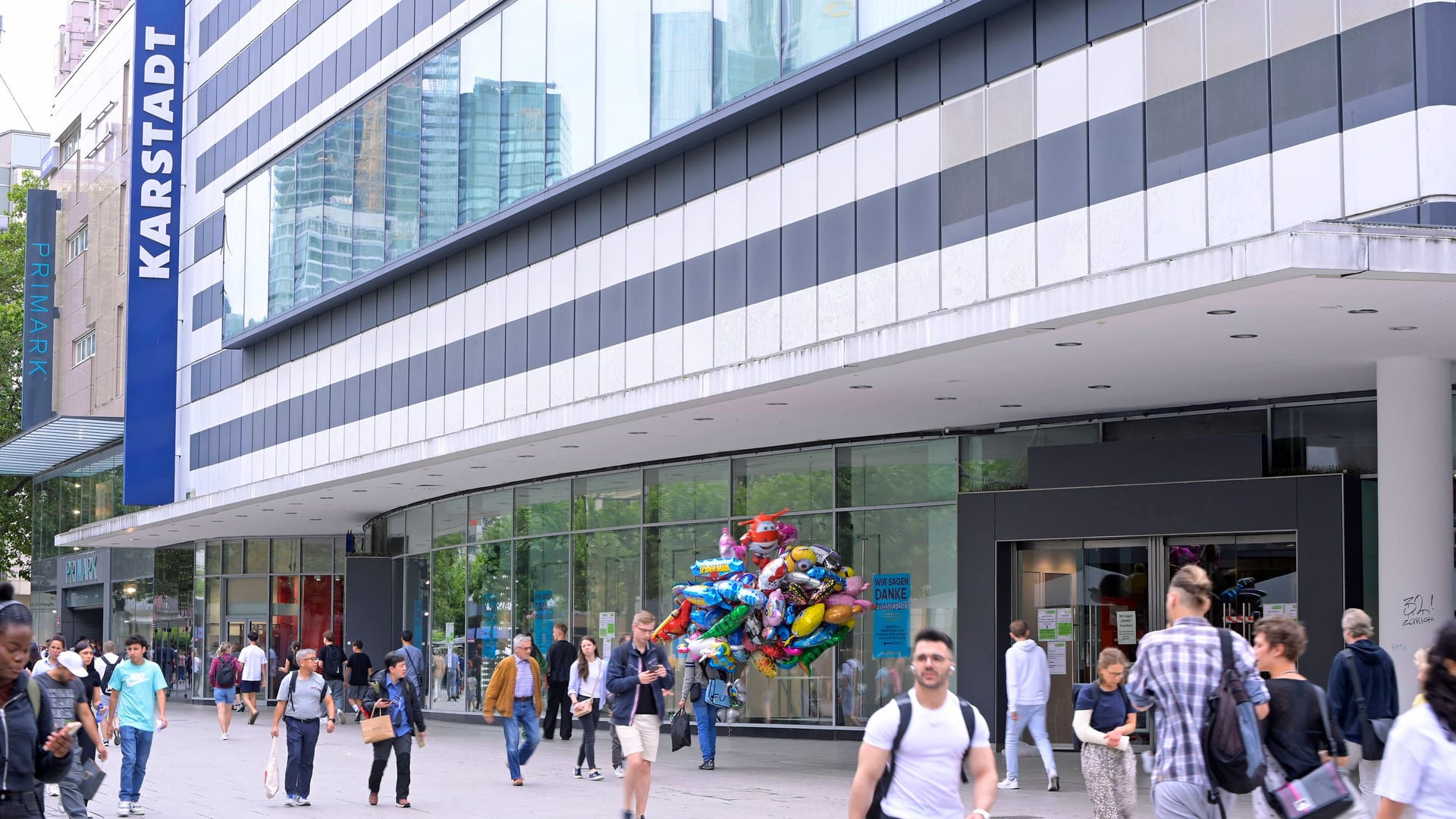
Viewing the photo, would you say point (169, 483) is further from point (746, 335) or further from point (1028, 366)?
point (1028, 366)

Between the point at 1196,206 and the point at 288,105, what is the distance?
27942 mm

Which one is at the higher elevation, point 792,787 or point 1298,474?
point 1298,474

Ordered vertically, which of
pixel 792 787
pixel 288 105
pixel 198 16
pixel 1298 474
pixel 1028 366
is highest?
pixel 198 16

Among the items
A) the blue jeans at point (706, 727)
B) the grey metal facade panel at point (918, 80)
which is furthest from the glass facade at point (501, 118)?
the blue jeans at point (706, 727)

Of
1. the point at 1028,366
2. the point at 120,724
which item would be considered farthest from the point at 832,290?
the point at 120,724

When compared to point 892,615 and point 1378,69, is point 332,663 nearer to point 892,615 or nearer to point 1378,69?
point 892,615

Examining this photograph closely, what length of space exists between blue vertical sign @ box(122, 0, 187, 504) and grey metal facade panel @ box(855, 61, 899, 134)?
96.6 feet

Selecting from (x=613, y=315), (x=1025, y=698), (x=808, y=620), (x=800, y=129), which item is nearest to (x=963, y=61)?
(x=800, y=129)

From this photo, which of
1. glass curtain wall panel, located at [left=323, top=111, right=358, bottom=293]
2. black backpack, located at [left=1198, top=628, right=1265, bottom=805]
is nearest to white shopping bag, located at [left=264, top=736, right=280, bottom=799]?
black backpack, located at [left=1198, top=628, right=1265, bottom=805]

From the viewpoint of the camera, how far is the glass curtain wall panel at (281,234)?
35.7 metres

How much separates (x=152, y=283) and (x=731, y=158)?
27026 mm

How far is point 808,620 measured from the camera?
19.4 meters

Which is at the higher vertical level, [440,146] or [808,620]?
[440,146]

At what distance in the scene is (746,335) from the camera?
21125mm
